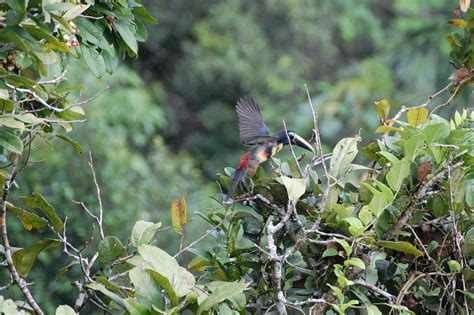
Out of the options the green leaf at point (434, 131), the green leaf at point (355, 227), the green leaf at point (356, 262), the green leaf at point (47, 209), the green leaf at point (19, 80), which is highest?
the green leaf at point (434, 131)

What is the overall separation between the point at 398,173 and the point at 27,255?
2.20 ft

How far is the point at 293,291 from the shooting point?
1.57 meters

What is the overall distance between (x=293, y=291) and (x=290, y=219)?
0.13 metres

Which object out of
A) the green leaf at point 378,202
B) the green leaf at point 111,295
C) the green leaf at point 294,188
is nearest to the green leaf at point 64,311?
the green leaf at point 111,295

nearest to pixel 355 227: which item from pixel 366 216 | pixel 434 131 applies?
pixel 366 216

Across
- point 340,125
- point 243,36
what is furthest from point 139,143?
point 243,36

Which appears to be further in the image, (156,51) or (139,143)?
(156,51)

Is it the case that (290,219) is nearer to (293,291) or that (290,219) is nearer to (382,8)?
(293,291)

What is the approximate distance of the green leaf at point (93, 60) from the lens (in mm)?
1752

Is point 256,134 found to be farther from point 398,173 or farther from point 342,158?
point 398,173

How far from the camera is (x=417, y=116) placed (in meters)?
1.67

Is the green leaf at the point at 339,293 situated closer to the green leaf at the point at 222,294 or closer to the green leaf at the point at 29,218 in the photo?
the green leaf at the point at 222,294

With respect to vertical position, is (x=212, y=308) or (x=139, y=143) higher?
(x=212, y=308)

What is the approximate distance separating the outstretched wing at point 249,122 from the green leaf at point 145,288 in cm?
85
